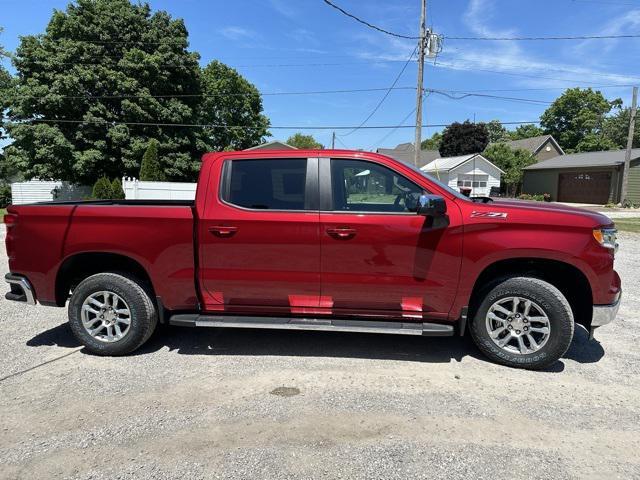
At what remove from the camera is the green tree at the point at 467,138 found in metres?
59.5

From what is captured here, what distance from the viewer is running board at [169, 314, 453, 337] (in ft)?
12.8

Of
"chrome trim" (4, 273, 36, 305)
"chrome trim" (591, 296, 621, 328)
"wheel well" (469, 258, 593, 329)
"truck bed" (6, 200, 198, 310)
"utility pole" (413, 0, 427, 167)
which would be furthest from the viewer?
"utility pole" (413, 0, 427, 167)

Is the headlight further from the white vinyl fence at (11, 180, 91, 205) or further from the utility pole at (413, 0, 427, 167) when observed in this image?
the white vinyl fence at (11, 180, 91, 205)

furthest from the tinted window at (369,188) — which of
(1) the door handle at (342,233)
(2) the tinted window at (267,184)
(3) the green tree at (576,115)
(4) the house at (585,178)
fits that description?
(3) the green tree at (576,115)

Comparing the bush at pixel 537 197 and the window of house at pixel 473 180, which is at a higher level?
the window of house at pixel 473 180

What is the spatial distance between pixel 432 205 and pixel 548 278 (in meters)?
1.41

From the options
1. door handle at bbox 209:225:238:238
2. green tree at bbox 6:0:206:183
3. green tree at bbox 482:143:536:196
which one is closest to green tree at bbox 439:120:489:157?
green tree at bbox 482:143:536:196

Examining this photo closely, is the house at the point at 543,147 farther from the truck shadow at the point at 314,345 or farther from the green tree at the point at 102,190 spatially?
the truck shadow at the point at 314,345

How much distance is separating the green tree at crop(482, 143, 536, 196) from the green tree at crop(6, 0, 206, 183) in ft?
91.1

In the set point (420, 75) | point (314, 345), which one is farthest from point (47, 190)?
point (314, 345)

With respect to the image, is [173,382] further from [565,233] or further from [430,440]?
[565,233]

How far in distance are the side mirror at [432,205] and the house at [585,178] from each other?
33730mm

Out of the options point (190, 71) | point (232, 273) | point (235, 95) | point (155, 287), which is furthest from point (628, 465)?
point (235, 95)

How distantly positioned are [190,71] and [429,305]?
99.0 feet
